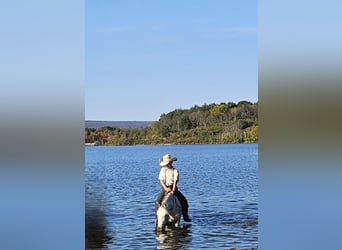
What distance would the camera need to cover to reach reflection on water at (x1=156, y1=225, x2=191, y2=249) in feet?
15.0

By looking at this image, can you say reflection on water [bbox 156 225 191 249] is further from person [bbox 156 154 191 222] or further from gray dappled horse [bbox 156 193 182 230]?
person [bbox 156 154 191 222]

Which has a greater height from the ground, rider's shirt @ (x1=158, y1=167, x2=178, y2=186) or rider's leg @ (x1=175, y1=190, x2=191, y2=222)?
rider's shirt @ (x1=158, y1=167, x2=178, y2=186)

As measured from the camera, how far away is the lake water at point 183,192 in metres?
4.88

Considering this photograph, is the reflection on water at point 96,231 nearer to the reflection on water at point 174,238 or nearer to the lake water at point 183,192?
the lake water at point 183,192

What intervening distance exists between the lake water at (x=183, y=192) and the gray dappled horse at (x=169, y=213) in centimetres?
10

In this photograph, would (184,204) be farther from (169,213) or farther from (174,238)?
(174,238)

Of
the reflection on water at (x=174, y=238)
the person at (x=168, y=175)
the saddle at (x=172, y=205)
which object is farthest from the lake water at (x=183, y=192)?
the person at (x=168, y=175)

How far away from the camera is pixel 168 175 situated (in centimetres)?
435

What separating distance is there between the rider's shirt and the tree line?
0.83 meters

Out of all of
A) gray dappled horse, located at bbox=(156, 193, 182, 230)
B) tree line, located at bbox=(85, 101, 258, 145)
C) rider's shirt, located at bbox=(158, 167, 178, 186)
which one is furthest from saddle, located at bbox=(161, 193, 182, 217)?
tree line, located at bbox=(85, 101, 258, 145)

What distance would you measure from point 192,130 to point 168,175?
3.25 feet

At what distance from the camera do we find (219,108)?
19.2 feet
